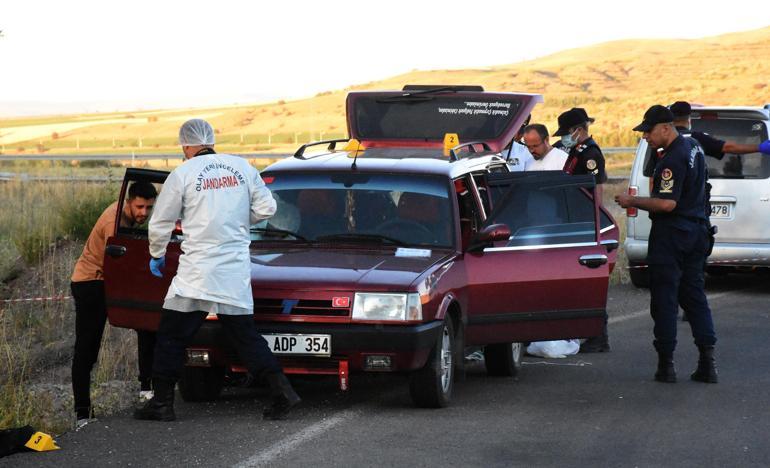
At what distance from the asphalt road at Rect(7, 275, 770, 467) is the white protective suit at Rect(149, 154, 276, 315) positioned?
2.41 feet

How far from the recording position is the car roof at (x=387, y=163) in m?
9.75

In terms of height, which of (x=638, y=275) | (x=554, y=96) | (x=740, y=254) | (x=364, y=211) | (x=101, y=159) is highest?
(x=364, y=211)

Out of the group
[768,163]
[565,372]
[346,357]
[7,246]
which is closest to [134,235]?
[346,357]

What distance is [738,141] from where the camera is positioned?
16.0 meters

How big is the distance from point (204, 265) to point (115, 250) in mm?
918

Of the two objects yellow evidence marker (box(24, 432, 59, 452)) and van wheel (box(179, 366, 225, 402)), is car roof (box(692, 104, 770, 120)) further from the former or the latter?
yellow evidence marker (box(24, 432, 59, 452))

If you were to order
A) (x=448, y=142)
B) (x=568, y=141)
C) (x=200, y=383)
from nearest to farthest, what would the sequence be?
(x=200, y=383), (x=448, y=142), (x=568, y=141)

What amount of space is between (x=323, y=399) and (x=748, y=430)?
2.70 metres

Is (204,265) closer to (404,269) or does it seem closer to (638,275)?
(404,269)

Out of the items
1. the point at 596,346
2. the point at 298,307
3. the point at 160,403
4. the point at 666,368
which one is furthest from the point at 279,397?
the point at 596,346

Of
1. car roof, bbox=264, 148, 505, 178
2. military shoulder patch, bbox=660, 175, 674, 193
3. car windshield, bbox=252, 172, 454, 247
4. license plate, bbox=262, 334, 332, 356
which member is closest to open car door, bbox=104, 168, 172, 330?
license plate, bbox=262, 334, 332, 356

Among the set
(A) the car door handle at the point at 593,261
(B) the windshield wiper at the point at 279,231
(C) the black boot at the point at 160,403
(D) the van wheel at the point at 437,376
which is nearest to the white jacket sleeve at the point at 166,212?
(C) the black boot at the point at 160,403

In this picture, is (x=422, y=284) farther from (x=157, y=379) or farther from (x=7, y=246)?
(x=7, y=246)

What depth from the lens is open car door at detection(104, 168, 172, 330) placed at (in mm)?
8656
